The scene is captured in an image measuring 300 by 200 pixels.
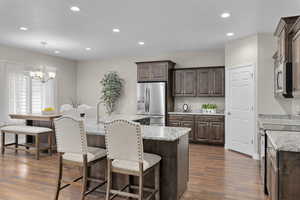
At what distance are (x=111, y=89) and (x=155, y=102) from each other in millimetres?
1830

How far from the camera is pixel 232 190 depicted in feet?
10.2

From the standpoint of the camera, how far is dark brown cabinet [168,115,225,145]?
236 inches

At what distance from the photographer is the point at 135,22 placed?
13.7 feet

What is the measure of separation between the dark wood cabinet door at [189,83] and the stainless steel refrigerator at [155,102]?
665 millimetres

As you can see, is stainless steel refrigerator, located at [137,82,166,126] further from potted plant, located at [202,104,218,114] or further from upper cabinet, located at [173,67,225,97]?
potted plant, located at [202,104,218,114]

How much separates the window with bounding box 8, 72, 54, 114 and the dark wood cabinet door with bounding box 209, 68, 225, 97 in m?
5.21

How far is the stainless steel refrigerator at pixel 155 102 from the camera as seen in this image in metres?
6.46

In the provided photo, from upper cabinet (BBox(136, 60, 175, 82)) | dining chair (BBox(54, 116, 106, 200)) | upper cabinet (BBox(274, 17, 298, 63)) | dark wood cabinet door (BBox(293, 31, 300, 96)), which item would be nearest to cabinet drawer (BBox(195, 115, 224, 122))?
upper cabinet (BBox(136, 60, 175, 82))

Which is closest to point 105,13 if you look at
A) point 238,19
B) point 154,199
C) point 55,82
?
point 238,19

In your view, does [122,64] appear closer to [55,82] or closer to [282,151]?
[55,82]

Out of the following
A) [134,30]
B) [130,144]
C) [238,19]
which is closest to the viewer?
[130,144]

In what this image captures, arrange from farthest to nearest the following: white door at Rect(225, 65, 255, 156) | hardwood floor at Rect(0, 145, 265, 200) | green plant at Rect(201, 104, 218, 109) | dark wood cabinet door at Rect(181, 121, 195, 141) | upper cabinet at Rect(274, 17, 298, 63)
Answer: green plant at Rect(201, 104, 218, 109)
dark wood cabinet door at Rect(181, 121, 195, 141)
white door at Rect(225, 65, 255, 156)
hardwood floor at Rect(0, 145, 265, 200)
upper cabinet at Rect(274, 17, 298, 63)

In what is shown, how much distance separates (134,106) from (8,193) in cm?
493

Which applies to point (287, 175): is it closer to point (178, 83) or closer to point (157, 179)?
point (157, 179)
